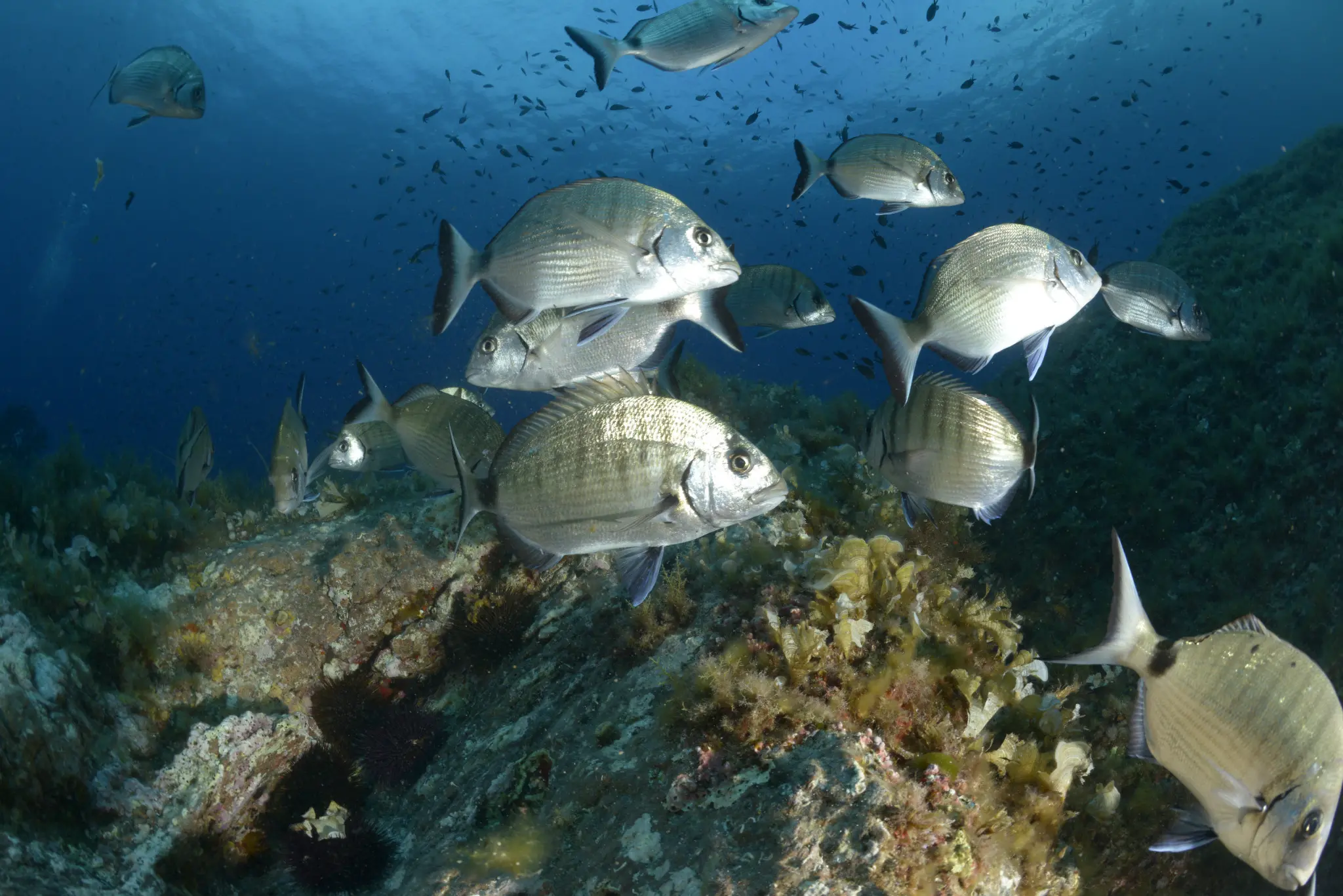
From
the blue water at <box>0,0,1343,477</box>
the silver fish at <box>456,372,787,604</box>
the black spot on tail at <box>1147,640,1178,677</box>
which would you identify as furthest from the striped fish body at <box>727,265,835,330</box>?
the blue water at <box>0,0,1343,477</box>

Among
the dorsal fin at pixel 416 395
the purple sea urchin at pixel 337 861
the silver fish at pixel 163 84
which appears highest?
the silver fish at pixel 163 84

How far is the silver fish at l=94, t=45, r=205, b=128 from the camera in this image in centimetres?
559

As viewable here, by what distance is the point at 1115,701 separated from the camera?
3965 mm

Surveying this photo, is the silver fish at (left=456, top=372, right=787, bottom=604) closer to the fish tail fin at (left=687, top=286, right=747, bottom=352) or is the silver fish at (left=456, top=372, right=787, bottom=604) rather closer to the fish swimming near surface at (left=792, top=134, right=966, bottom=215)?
the fish tail fin at (left=687, top=286, right=747, bottom=352)

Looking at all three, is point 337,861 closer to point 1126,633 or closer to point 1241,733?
point 1126,633

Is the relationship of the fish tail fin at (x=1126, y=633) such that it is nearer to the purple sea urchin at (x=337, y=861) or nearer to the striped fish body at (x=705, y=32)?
the purple sea urchin at (x=337, y=861)

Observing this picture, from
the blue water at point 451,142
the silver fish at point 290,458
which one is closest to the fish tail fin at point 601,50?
the silver fish at point 290,458

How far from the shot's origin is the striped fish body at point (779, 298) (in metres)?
4.97

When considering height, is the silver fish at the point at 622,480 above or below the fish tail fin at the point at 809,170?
below

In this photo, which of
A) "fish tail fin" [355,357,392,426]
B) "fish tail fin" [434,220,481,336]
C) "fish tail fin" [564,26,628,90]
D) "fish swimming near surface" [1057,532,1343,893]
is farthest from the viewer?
"fish tail fin" [355,357,392,426]

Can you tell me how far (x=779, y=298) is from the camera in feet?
16.3

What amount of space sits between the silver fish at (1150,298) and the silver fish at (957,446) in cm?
211

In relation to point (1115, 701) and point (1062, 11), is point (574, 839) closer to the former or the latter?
point (1115, 701)

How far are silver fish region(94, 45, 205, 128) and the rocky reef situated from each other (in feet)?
11.6
